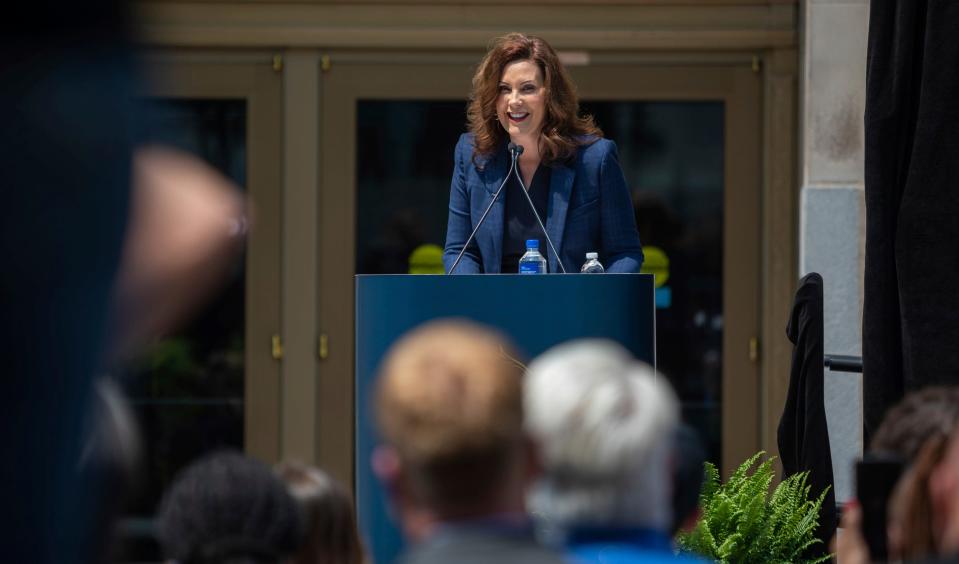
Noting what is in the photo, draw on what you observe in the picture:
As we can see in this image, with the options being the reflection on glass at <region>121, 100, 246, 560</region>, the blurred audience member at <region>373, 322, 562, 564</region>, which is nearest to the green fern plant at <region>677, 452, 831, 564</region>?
the blurred audience member at <region>373, 322, 562, 564</region>

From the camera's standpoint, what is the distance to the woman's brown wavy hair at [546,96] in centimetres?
529

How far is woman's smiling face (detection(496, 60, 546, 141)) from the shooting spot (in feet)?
17.2

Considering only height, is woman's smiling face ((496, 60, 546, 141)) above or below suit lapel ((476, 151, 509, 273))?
above

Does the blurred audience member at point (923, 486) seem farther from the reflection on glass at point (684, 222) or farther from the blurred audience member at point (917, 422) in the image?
the reflection on glass at point (684, 222)

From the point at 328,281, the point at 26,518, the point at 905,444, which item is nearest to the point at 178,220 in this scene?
the point at 26,518

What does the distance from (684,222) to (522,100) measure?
10.7 ft

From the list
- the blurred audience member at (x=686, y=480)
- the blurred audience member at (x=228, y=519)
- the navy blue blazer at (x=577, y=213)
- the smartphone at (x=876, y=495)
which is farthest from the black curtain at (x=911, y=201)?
the blurred audience member at (x=228, y=519)

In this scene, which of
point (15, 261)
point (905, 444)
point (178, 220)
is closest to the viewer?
point (15, 261)

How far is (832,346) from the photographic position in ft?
23.8

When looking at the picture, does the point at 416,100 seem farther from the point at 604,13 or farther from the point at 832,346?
the point at 832,346

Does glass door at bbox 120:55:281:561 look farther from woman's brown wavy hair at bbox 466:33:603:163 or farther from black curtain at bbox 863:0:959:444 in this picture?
black curtain at bbox 863:0:959:444

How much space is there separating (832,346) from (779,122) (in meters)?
1.48

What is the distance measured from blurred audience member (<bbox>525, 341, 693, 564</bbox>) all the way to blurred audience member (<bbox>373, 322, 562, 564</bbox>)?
0.42ft

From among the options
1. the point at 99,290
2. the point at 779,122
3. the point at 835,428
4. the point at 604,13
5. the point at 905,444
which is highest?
the point at 604,13
